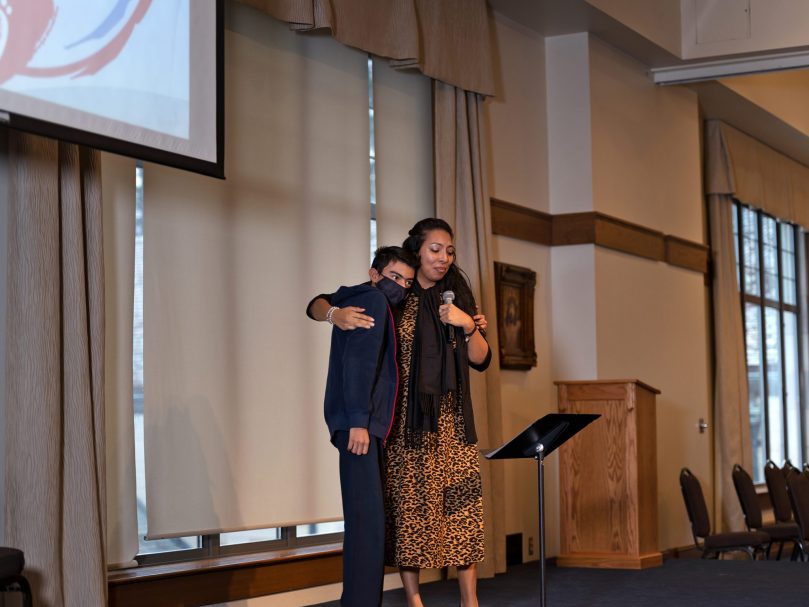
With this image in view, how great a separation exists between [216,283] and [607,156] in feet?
12.5

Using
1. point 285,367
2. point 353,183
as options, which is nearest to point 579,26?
point 353,183

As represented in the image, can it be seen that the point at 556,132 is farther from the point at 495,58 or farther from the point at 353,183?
the point at 353,183

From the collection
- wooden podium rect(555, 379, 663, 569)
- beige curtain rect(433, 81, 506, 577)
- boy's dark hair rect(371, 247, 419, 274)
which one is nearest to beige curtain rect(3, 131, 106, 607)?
boy's dark hair rect(371, 247, 419, 274)

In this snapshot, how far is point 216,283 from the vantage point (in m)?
5.30

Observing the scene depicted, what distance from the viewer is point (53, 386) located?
4109mm

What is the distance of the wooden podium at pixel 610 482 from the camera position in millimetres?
6883

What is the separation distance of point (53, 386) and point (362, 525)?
1248mm

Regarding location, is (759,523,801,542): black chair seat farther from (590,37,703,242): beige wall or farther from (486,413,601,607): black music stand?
(486,413,601,607): black music stand

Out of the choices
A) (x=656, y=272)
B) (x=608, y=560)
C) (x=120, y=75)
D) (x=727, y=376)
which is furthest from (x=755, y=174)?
(x=120, y=75)

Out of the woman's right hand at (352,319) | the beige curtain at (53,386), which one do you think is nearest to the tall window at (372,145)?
the woman's right hand at (352,319)

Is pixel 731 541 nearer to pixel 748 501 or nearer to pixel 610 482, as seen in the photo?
pixel 748 501

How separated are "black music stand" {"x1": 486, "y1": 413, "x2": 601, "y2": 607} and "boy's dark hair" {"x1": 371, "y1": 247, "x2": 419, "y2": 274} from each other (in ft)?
2.58

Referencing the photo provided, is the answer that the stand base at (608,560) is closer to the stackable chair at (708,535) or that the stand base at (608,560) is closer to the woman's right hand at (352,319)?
the stackable chair at (708,535)

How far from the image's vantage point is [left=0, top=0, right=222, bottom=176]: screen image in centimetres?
383
